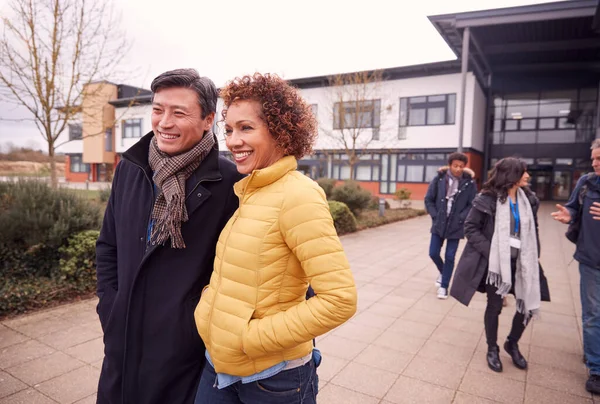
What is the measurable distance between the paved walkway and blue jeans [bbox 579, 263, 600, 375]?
0.26 metres

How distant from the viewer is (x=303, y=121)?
1.63m

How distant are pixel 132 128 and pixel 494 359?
39255 mm

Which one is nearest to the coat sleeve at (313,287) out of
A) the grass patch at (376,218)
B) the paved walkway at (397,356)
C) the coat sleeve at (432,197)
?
the paved walkway at (397,356)

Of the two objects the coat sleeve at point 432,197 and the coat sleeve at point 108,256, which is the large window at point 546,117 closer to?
the coat sleeve at point 432,197

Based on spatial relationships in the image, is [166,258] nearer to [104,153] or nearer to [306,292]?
[306,292]

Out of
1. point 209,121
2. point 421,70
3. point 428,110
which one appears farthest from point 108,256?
point 421,70

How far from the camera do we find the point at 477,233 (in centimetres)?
382

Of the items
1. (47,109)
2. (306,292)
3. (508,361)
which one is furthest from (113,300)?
(47,109)

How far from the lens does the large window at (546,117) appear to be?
2748 cm

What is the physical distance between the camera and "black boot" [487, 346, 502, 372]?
3.67 meters

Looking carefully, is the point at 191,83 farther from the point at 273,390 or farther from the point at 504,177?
the point at 504,177

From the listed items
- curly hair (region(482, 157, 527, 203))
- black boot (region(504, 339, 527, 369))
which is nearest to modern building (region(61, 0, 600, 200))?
curly hair (region(482, 157, 527, 203))

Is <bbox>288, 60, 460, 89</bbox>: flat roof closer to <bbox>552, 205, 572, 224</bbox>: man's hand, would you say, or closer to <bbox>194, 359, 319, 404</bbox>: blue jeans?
<bbox>552, 205, 572, 224</bbox>: man's hand

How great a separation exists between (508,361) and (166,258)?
3585 mm
